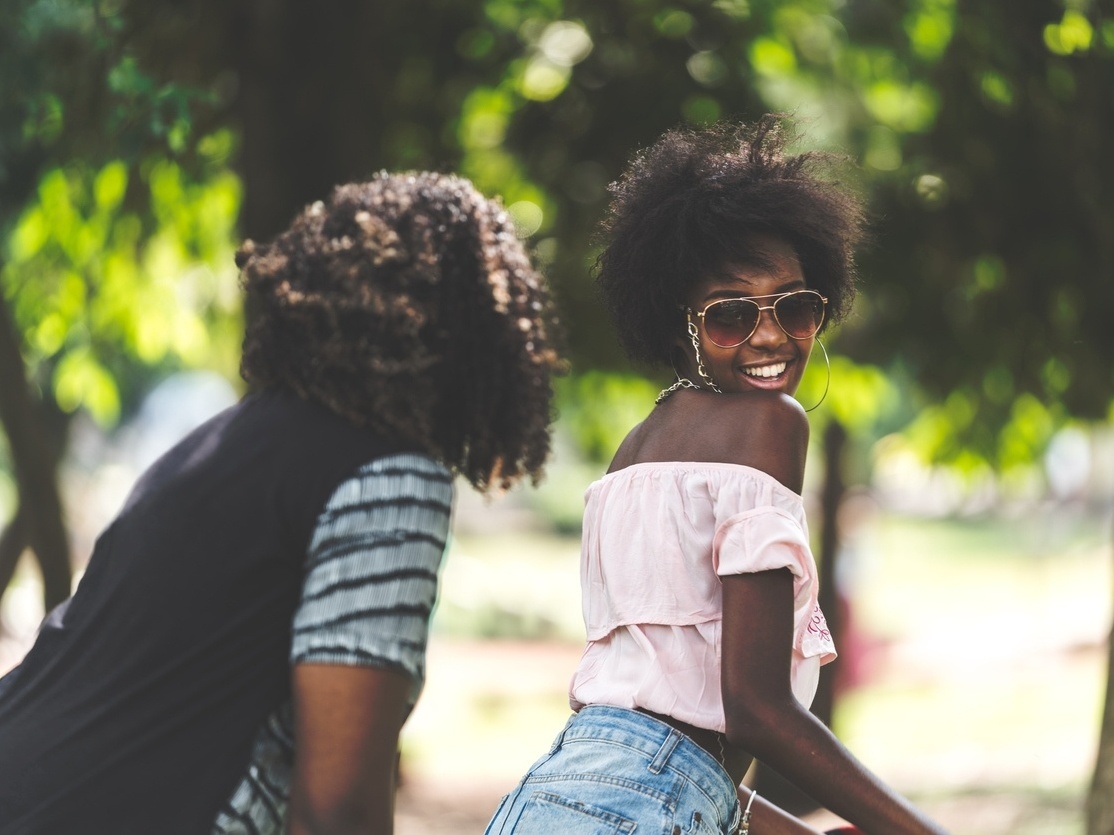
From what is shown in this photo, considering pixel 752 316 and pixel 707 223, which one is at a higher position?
pixel 707 223

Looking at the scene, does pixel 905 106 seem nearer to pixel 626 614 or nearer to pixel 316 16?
pixel 316 16

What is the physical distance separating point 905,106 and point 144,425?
4258 cm

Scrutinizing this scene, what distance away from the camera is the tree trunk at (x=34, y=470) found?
4746 mm

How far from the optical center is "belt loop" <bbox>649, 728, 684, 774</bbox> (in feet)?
6.20

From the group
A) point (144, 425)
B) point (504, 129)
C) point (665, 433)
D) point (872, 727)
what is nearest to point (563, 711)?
point (872, 727)

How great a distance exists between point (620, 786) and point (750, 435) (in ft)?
1.76

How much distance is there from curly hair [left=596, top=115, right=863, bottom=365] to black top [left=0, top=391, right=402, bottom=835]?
635 millimetres

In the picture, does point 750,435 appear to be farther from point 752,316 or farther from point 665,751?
point 665,751

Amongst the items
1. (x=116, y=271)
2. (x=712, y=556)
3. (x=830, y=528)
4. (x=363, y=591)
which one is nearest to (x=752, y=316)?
(x=712, y=556)

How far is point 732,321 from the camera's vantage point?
7.10 ft

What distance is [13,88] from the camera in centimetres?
448

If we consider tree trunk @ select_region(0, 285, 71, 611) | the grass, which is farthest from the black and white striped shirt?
the grass

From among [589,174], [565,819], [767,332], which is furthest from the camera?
[589,174]

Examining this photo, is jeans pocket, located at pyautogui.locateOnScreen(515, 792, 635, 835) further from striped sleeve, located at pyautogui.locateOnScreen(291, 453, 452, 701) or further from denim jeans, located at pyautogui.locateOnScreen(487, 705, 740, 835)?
striped sleeve, located at pyautogui.locateOnScreen(291, 453, 452, 701)
